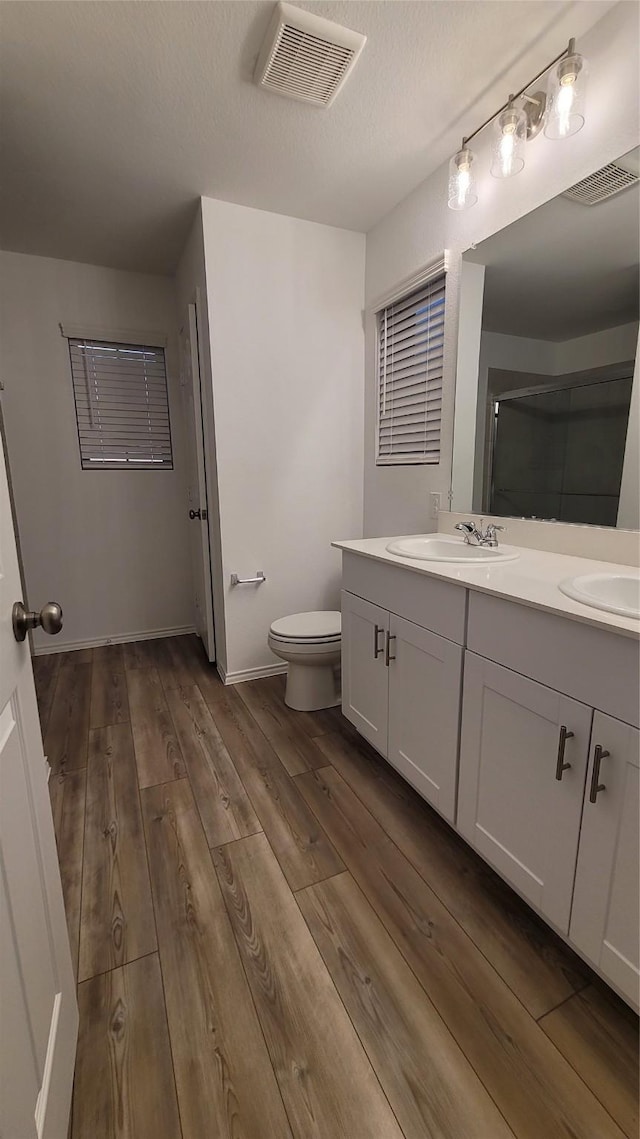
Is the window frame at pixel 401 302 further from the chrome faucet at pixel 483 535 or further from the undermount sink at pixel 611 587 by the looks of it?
the undermount sink at pixel 611 587

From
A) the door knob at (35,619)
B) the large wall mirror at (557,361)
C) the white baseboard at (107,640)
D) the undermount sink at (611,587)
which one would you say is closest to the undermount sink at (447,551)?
the large wall mirror at (557,361)

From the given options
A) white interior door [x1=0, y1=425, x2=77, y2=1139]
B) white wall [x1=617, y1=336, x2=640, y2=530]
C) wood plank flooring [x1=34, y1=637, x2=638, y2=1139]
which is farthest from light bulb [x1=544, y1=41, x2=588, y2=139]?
wood plank flooring [x1=34, y1=637, x2=638, y2=1139]

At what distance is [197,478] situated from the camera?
105 inches

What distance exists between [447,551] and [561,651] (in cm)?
84

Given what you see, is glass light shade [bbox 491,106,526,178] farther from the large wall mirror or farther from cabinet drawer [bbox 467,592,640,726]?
cabinet drawer [bbox 467,592,640,726]

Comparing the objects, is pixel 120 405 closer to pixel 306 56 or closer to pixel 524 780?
pixel 306 56

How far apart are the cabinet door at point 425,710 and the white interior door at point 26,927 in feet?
3.33

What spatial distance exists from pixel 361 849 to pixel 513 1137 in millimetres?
682

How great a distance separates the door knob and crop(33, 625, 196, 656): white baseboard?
104 inches

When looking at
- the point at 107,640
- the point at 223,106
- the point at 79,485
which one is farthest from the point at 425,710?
the point at 79,485

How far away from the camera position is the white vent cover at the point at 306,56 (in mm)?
1320

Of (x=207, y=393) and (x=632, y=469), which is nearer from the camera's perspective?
(x=632, y=469)

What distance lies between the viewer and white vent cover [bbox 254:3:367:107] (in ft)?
4.33

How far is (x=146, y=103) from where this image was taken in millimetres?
1618
